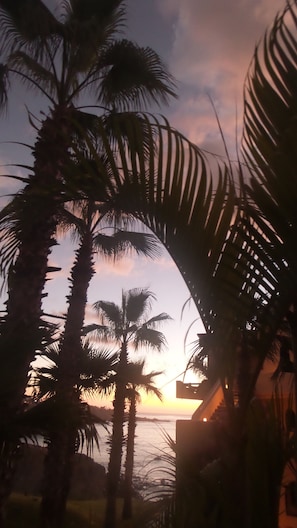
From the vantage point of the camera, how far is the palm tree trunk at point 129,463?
18297 millimetres

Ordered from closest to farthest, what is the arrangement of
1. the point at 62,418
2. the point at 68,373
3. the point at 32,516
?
the point at 62,418, the point at 68,373, the point at 32,516

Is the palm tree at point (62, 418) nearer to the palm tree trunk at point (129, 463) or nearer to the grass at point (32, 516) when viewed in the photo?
the grass at point (32, 516)

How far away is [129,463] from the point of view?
19000 mm

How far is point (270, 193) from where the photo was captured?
1544mm

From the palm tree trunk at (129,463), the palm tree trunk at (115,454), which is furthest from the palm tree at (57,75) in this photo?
the palm tree trunk at (129,463)

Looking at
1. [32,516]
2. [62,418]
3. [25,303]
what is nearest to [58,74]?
[25,303]

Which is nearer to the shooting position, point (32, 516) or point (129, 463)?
point (32, 516)

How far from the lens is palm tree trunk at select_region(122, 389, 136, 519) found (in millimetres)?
18297

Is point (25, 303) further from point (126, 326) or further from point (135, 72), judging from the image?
point (126, 326)

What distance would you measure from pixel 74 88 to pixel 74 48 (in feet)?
2.11

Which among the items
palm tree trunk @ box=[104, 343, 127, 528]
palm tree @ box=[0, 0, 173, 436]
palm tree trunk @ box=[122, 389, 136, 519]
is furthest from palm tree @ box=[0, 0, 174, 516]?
palm tree trunk @ box=[122, 389, 136, 519]

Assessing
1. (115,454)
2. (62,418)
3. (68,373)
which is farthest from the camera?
(115,454)

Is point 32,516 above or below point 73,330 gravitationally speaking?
below

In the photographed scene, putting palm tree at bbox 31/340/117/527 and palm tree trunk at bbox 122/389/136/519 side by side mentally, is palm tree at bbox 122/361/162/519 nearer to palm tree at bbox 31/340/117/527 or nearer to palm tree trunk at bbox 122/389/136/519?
palm tree trunk at bbox 122/389/136/519
